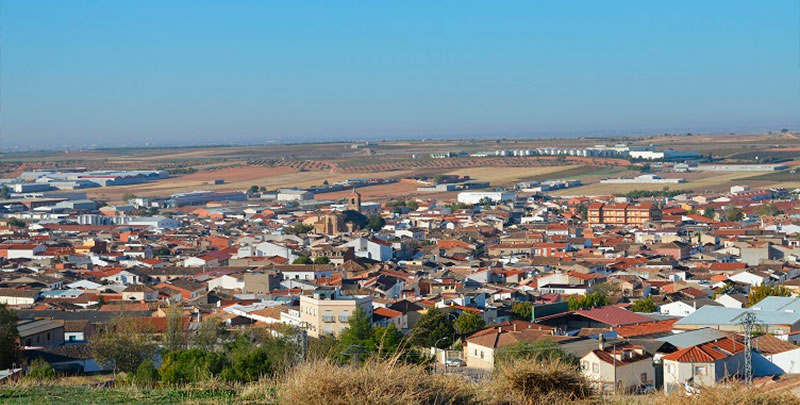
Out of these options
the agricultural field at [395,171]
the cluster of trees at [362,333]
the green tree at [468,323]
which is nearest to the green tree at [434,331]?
the green tree at [468,323]

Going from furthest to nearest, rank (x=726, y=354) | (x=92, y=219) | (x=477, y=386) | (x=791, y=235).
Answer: (x=92, y=219), (x=791, y=235), (x=726, y=354), (x=477, y=386)

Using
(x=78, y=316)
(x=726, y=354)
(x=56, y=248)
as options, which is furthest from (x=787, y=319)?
(x=56, y=248)

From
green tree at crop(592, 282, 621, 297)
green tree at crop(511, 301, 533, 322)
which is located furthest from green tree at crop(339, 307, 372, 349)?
green tree at crop(592, 282, 621, 297)

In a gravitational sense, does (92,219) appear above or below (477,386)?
below

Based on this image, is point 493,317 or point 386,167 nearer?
point 493,317

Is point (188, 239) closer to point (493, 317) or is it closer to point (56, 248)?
point (56, 248)

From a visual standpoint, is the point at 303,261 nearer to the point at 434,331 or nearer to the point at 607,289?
the point at 607,289
